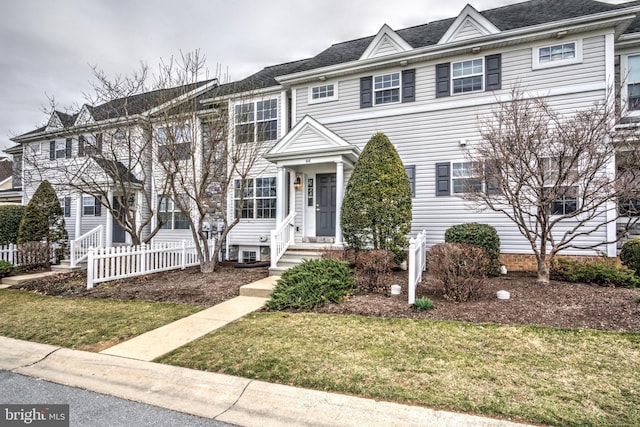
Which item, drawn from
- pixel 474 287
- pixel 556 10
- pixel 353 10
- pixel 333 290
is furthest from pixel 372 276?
pixel 353 10

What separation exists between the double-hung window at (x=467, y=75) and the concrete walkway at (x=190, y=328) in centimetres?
807

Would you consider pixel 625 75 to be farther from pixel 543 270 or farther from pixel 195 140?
pixel 195 140

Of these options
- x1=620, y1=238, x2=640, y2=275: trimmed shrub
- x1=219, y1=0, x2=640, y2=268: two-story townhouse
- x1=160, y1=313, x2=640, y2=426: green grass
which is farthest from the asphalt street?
x1=620, y1=238, x2=640, y2=275: trimmed shrub

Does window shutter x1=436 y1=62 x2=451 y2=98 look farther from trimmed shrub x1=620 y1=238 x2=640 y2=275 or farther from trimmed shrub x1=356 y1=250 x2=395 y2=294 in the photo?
trimmed shrub x1=356 y1=250 x2=395 y2=294

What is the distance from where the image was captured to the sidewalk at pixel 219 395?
8.96 ft

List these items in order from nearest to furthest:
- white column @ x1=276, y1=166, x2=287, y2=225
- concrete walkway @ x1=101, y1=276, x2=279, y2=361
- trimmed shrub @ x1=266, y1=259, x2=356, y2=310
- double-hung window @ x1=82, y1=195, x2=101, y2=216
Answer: concrete walkway @ x1=101, y1=276, x2=279, y2=361 → trimmed shrub @ x1=266, y1=259, x2=356, y2=310 → white column @ x1=276, y1=166, x2=287, y2=225 → double-hung window @ x1=82, y1=195, x2=101, y2=216

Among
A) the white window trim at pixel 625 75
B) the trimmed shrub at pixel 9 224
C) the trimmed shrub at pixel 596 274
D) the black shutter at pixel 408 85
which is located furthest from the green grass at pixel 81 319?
the white window trim at pixel 625 75

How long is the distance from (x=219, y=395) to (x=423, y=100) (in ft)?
32.3

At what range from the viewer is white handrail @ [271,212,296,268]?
8938 millimetres

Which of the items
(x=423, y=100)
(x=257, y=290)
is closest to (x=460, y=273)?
(x=257, y=290)

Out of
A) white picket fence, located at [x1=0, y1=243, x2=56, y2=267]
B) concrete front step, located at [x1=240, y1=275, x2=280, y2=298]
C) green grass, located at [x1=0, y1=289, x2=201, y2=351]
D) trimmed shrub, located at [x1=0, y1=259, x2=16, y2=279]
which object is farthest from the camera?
white picket fence, located at [x1=0, y1=243, x2=56, y2=267]

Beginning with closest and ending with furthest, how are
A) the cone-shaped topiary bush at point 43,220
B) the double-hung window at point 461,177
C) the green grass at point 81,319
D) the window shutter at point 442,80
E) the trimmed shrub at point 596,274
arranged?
1. the green grass at point 81,319
2. the trimmed shrub at point 596,274
3. the double-hung window at point 461,177
4. the window shutter at point 442,80
5. the cone-shaped topiary bush at point 43,220

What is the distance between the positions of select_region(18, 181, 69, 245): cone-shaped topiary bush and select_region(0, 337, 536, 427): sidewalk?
→ 9.79 m

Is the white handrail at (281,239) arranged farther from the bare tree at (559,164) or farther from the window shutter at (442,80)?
the window shutter at (442,80)
